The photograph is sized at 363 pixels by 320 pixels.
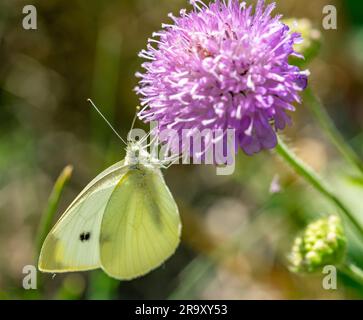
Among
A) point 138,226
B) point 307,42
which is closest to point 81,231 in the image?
point 138,226

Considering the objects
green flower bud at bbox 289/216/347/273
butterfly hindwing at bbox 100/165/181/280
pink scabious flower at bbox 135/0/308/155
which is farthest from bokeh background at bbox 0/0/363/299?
pink scabious flower at bbox 135/0/308/155

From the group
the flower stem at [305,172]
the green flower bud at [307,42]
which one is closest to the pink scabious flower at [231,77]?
the flower stem at [305,172]

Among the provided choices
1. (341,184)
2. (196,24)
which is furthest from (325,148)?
(196,24)

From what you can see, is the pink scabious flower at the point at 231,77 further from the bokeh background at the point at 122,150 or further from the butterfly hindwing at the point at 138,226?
the bokeh background at the point at 122,150

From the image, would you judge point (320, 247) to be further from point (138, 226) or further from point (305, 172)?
point (138, 226)
